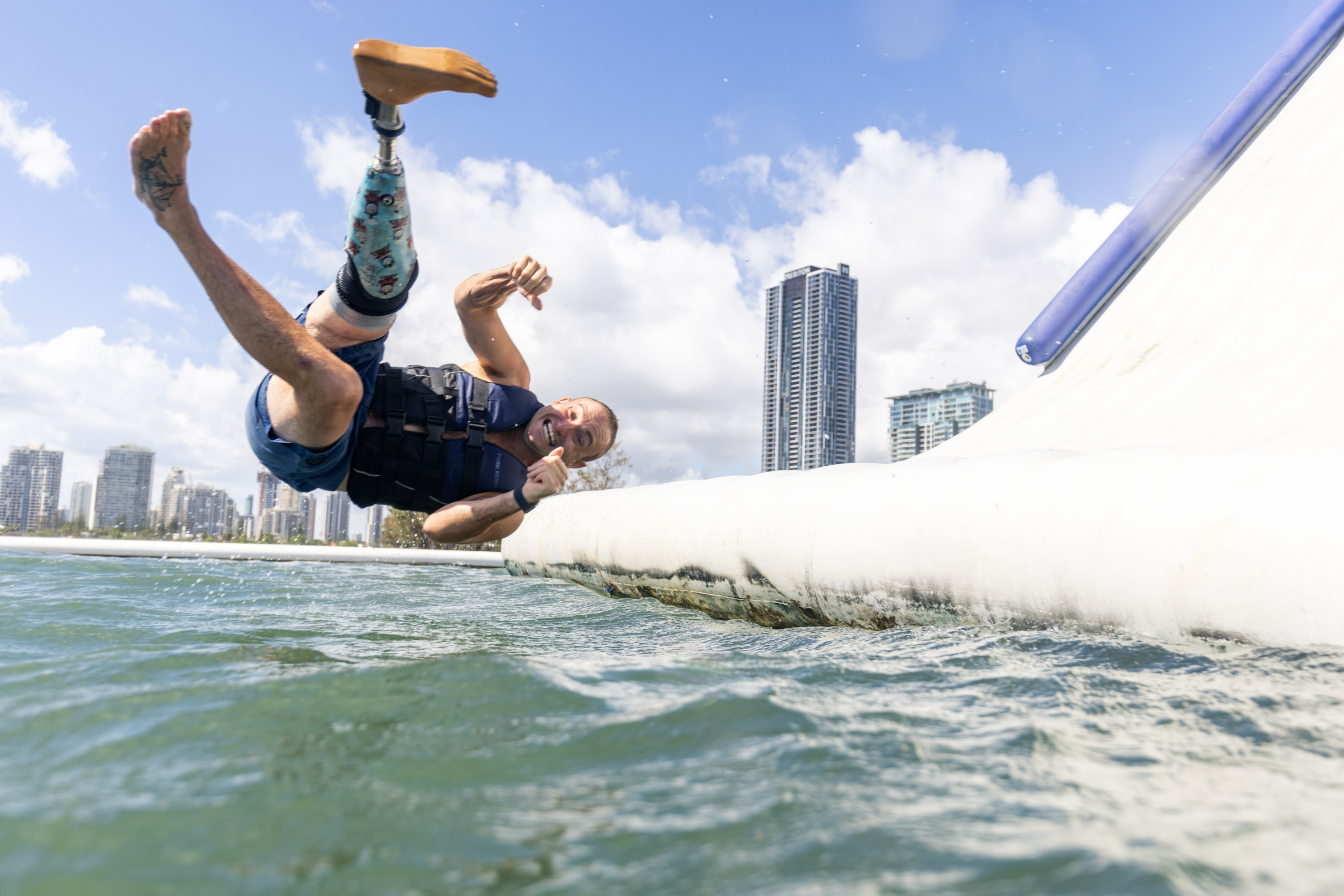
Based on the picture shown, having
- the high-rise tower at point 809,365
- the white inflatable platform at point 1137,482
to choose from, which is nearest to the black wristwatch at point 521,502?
the white inflatable platform at point 1137,482

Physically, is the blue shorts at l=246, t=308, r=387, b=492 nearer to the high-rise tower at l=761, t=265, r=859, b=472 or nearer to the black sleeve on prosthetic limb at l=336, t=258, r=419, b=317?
the black sleeve on prosthetic limb at l=336, t=258, r=419, b=317

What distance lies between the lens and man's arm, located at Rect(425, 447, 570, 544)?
300 cm

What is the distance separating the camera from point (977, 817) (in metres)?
1.03

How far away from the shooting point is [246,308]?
262 centimetres

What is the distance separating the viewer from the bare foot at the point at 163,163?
244 centimetres

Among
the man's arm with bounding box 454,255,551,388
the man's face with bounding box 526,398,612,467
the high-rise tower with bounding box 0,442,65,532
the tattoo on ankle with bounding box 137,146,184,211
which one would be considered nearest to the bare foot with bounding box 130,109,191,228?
the tattoo on ankle with bounding box 137,146,184,211

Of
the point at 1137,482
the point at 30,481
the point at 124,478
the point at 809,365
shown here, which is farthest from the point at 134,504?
the point at 1137,482

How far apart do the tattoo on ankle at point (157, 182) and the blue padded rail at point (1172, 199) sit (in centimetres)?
599

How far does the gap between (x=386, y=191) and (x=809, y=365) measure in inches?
1175

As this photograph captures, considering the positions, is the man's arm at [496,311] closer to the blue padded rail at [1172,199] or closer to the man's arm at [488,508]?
the man's arm at [488,508]

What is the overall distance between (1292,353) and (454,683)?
4589 millimetres

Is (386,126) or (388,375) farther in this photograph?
(388,375)

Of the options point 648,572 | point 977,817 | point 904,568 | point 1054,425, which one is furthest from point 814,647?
point 1054,425

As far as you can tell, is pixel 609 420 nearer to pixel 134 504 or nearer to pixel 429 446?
pixel 429 446
